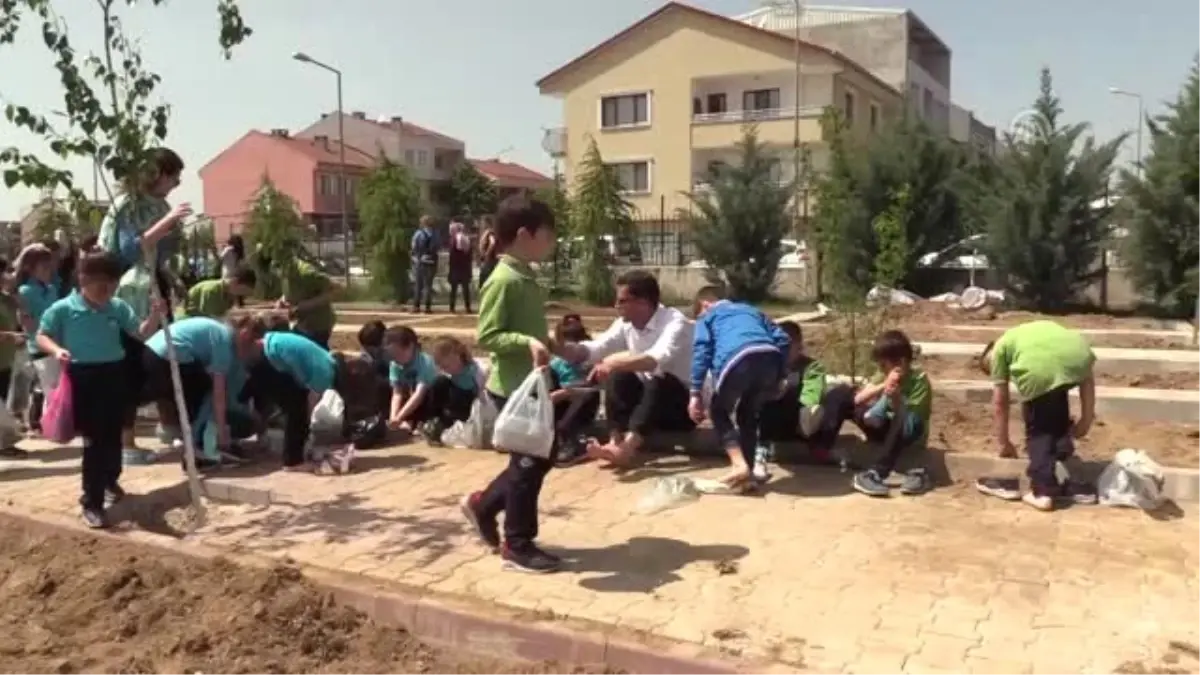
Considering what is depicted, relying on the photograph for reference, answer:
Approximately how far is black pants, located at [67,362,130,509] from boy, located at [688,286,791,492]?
3.34 m

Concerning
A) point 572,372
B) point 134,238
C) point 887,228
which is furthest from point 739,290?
point 134,238

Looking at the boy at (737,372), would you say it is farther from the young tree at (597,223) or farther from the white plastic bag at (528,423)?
the young tree at (597,223)

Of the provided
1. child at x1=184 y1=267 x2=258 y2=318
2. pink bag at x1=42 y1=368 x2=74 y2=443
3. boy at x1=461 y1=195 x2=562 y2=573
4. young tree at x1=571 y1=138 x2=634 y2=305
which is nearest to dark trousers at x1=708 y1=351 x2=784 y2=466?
boy at x1=461 y1=195 x2=562 y2=573

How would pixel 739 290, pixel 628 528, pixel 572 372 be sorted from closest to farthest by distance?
pixel 628 528 → pixel 572 372 → pixel 739 290

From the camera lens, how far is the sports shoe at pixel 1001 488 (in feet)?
21.8

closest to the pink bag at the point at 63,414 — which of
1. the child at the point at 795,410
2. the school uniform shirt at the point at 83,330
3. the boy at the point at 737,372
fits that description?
the school uniform shirt at the point at 83,330

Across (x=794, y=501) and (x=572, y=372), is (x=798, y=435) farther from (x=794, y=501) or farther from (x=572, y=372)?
(x=572, y=372)

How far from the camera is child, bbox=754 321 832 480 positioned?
7.34 metres

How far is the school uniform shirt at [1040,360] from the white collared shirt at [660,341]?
1921mm

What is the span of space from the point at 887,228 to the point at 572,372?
3946 mm

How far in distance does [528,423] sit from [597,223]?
→ 18768mm

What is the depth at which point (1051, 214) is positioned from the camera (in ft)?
69.4

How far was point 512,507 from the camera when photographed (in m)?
5.39

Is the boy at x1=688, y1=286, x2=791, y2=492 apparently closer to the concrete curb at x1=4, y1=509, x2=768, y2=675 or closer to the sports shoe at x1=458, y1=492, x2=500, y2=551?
the sports shoe at x1=458, y1=492, x2=500, y2=551
